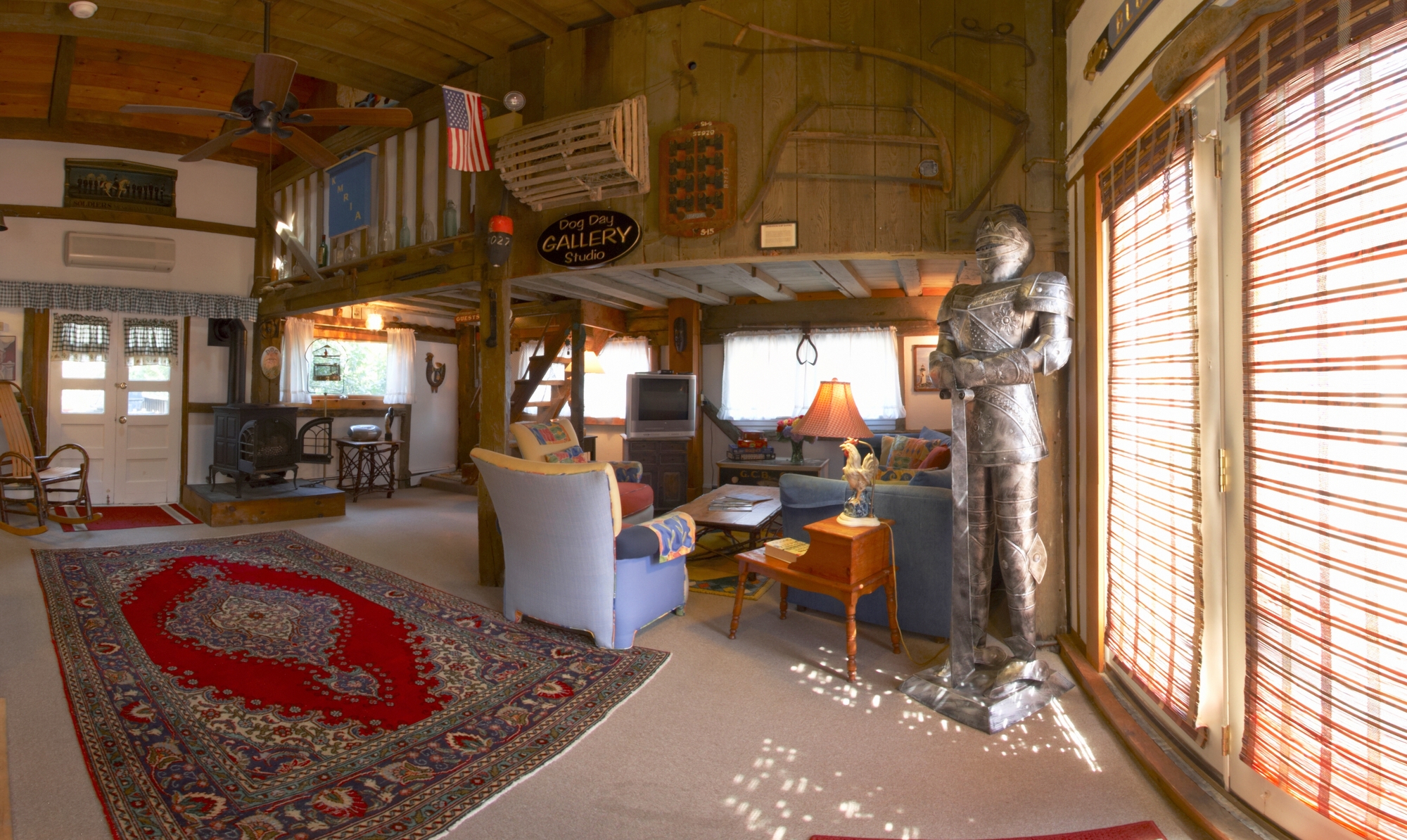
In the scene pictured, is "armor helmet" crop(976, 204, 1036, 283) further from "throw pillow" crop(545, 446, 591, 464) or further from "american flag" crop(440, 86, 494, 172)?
"throw pillow" crop(545, 446, 591, 464)

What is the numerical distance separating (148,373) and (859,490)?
24.3 feet

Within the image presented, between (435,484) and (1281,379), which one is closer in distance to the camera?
(1281,379)

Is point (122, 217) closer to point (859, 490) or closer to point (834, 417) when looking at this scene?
point (834, 417)

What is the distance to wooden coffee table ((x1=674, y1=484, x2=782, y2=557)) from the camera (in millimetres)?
3969

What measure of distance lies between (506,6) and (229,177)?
544 cm

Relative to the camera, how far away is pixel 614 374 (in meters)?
7.85

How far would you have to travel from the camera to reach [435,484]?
313 inches

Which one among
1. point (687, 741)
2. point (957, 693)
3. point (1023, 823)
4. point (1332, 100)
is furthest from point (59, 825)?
point (1332, 100)

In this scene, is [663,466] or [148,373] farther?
[148,373]

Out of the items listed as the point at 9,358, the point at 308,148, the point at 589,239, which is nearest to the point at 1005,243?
the point at 589,239

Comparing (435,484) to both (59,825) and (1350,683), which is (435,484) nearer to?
(59,825)

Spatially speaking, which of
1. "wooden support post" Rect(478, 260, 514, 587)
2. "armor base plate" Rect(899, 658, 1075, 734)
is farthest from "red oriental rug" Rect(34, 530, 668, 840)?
→ "armor base plate" Rect(899, 658, 1075, 734)

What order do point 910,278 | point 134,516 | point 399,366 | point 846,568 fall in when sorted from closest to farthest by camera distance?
point 846,568
point 910,278
point 134,516
point 399,366

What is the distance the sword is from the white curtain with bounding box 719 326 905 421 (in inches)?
167
